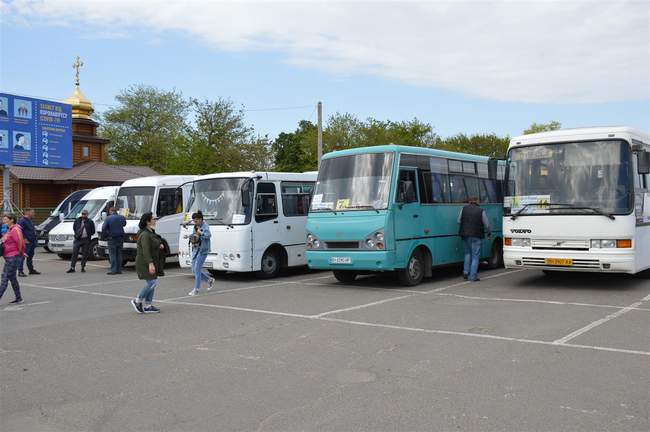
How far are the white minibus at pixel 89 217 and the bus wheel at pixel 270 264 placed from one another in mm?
8252

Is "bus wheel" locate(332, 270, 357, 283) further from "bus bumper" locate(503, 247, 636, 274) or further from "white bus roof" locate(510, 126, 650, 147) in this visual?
"white bus roof" locate(510, 126, 650, 147)

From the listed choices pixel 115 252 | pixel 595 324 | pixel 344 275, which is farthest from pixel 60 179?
pixel 595 324

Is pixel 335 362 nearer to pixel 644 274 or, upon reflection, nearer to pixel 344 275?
pixel 344 275

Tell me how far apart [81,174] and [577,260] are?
3523 centimetres

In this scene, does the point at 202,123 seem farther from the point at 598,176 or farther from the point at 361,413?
the point at 361,413

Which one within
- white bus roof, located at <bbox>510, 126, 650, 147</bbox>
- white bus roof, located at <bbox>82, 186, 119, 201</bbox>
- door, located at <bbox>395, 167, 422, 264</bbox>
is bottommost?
door, located at <bbox>395, 167, 422, 264</bbox>

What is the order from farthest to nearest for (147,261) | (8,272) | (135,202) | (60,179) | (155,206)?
(60,179) → (135,202) → (155,206) → (8,272) → (147,261)

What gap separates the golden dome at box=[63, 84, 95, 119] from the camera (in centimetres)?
4831

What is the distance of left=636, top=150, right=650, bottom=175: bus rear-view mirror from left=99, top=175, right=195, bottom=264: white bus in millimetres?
12311

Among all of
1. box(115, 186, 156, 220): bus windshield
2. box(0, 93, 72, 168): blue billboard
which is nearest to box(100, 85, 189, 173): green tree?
box(0, 93, 72, 168): blue billboard

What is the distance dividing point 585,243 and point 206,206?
8627 mm

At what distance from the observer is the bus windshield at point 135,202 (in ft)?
61.8

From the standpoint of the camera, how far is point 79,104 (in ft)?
159

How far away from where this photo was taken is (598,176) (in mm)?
11727
